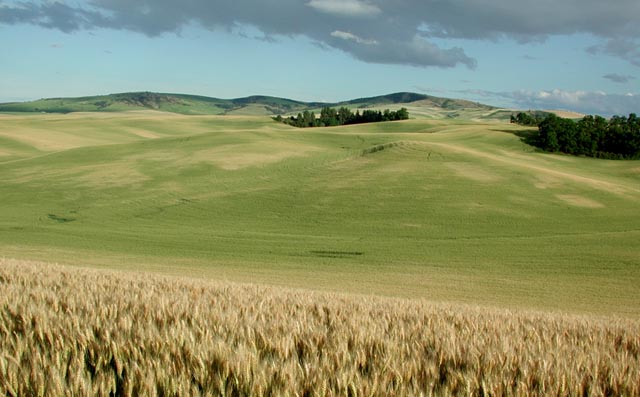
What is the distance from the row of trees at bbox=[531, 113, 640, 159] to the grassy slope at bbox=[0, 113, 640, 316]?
9.30 ft

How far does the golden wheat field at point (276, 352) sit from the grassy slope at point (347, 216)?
9.33 m

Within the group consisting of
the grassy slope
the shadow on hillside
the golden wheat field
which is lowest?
the grassy slope

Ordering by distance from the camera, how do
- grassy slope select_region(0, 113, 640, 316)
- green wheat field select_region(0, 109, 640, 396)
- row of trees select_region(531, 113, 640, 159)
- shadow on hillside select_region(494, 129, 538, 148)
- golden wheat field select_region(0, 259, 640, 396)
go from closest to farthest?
golden wheat field select_region(0, 259, 640, 396) < green wheat field select_region(0, 109, 640, 396) < grassy slope select_region(0, 113, 640, 316) < row of trees select_region(531, 113, 640, 159) < shadow on hillside select_region(494, 129, 538, 148)

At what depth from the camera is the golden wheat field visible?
348cm

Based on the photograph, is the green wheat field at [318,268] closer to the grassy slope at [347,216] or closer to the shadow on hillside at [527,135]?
the grassy slope at [347,216]

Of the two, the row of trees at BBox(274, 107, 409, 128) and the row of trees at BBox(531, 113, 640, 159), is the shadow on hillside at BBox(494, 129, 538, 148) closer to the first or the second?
the row of trees at BBox(531, 113, 640, 159)

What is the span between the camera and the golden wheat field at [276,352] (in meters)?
3.48

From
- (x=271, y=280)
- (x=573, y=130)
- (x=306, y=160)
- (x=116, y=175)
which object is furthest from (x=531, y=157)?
(x=271, y=280)

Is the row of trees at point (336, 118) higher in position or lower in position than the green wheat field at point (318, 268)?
higher

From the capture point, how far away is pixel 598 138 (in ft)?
167

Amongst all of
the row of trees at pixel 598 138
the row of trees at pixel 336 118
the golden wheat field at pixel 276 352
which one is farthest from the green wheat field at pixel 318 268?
the row of trees at pixel 336 118

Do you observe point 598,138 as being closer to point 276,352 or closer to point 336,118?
point 336,118

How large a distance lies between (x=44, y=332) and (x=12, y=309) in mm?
955

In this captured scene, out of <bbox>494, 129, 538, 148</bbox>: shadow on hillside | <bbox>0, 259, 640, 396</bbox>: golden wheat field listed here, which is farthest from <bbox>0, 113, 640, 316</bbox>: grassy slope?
<bbox>0, 259, 640, 396</bbox>: golden wheat field
